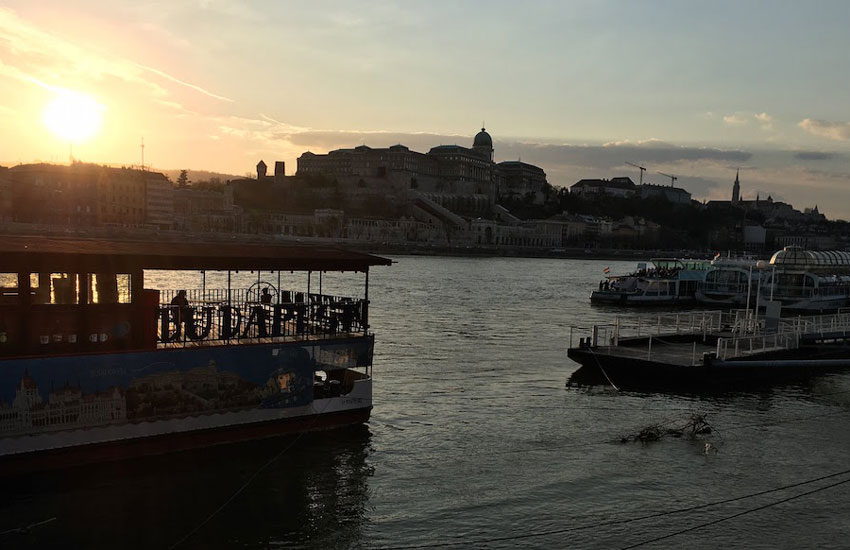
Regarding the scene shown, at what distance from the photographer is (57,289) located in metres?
15.5

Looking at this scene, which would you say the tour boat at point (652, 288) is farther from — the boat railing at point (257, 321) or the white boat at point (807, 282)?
the boat railing at point (257, 321)

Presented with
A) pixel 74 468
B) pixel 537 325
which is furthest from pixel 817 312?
pixel 74 468

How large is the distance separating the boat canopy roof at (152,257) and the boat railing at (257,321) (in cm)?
97

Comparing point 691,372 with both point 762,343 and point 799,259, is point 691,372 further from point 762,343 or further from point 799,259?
point 799,259

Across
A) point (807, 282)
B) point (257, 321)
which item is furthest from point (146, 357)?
point (807, 282)

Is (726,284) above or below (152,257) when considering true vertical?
below

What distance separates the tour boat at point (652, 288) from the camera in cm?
7025

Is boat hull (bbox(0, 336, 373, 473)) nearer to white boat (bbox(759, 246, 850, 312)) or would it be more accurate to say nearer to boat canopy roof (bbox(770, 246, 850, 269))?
white boat (bbox(759, 246, 850, 312))

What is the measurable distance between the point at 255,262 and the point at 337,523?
21.1 ft

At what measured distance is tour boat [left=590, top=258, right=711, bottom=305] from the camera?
7025 centimetres

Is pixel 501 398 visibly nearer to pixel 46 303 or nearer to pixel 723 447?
pixel 723 447

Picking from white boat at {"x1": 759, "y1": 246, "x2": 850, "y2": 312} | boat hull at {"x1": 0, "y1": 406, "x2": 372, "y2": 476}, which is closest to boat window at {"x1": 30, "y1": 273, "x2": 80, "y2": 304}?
boat hull at {"x1": 0, "y1": 406, "x2": 372, "y2": 476}

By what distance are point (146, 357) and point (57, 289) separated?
2346 millimetres

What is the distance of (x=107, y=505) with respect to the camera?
13.9 metres
